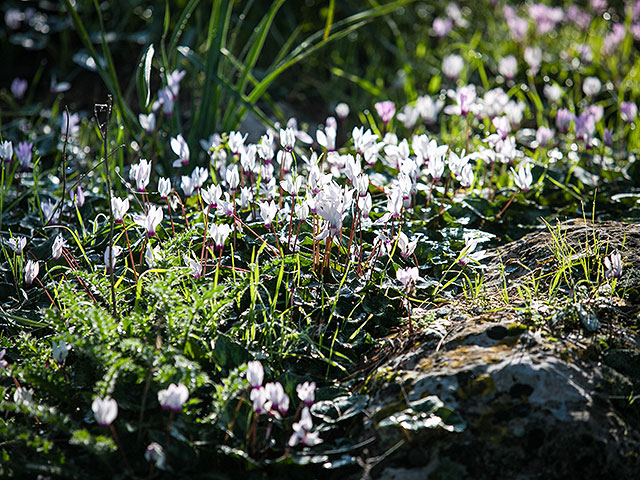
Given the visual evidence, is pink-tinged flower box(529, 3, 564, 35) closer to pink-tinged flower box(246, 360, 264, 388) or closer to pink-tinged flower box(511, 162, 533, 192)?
pink-tinged flower box(511, 162, 533, 192)

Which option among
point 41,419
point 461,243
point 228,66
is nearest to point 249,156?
point 461,243

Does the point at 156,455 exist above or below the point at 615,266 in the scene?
below

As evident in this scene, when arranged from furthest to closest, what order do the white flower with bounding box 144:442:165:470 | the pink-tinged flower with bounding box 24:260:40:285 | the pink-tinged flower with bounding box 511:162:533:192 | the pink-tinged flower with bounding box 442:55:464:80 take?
the pink-tinged flower with bounding box 442:55:464:80 → the pink-tinged flower with bounding box 511:162:533:192 → the pink-tinged flower with bounding box 24:260:40:285 → the white flower with bounding box 144:442:165:470

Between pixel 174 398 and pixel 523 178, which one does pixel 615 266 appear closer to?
pixel 523 178

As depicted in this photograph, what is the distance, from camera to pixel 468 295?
205 centimetres

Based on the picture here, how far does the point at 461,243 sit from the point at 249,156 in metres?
0.81

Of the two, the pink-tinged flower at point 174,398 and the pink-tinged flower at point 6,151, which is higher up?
the pink-tinged flower at point 6,151

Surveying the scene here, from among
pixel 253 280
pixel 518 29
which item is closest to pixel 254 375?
pixel 253 280

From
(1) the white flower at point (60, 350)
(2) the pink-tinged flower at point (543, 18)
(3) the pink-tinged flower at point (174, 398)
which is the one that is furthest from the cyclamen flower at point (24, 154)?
(2) the pink-tinged flower at point (543, 18)

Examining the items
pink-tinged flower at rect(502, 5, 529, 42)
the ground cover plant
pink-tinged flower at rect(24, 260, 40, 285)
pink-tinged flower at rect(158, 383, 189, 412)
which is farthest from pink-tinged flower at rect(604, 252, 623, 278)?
pink-tinged flower at rect(502, 5, 529, 42)

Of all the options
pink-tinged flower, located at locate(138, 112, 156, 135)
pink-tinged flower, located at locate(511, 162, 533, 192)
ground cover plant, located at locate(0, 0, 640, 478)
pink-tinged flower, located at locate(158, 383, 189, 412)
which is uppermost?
pink-tinged flower, located at locate(138, 112, 156, 135)

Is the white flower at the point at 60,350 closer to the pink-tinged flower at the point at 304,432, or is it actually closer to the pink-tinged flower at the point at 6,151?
the pink-tinged flower at the point at 304,432

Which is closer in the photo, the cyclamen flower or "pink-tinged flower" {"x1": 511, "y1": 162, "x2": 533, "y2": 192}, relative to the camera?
"pink-tinged flower" {"x1": 511, "y1": 162, "x2": 533, "y2": 192}

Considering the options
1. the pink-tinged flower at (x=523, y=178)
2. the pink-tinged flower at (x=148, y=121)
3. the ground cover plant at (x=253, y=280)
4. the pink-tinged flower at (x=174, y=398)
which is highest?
the pink-tinged flower at (x=148, y=121)
